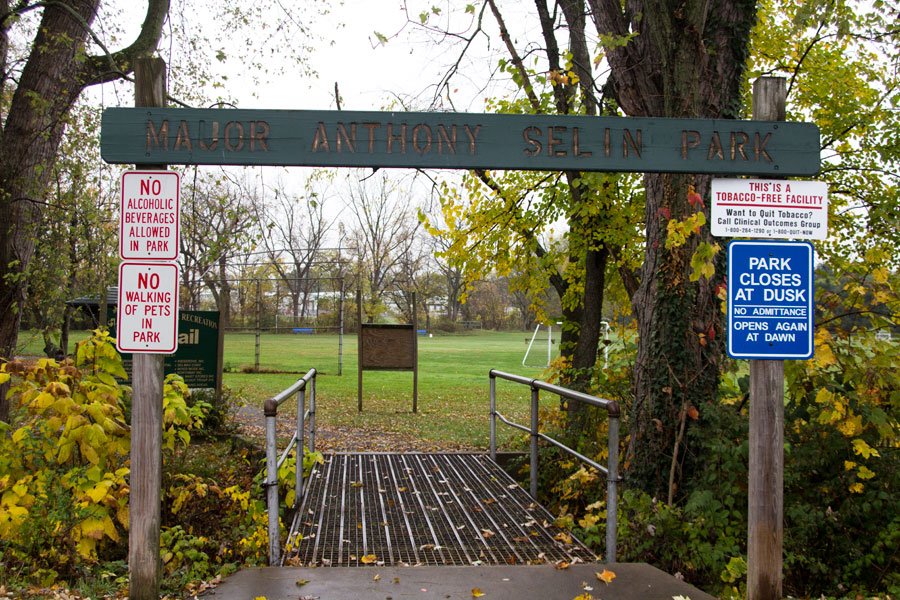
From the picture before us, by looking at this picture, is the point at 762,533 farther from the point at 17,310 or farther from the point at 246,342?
the point at 246,342

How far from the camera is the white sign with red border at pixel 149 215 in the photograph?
3.85 m

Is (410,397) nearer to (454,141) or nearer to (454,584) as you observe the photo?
(454,584)

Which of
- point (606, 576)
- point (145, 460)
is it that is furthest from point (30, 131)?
point (606, 576)

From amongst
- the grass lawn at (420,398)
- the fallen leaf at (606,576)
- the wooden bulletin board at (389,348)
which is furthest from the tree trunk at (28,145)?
the fallen leaf at (606,576)

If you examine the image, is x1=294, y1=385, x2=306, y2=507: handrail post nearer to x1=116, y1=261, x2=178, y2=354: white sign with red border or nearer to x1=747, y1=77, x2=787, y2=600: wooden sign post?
x1=116, y1=261, x2=178, y2=354: white sign with red border

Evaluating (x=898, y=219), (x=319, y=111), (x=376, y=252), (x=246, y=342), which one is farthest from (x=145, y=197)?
(x=376, y=252)

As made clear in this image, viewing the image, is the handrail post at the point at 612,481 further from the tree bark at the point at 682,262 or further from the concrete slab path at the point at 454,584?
the tree bark at the point at 682,262

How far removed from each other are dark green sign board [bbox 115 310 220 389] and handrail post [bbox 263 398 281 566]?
5751 millimetres

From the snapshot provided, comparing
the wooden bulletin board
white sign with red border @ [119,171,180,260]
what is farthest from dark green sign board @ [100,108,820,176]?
the wooden bulletin board

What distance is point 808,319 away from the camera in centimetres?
396

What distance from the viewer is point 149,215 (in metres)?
3.87

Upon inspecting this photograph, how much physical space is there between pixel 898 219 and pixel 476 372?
17.6 m

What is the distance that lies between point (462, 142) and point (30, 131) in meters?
7.09

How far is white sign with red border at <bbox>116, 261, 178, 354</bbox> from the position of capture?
3854mm
